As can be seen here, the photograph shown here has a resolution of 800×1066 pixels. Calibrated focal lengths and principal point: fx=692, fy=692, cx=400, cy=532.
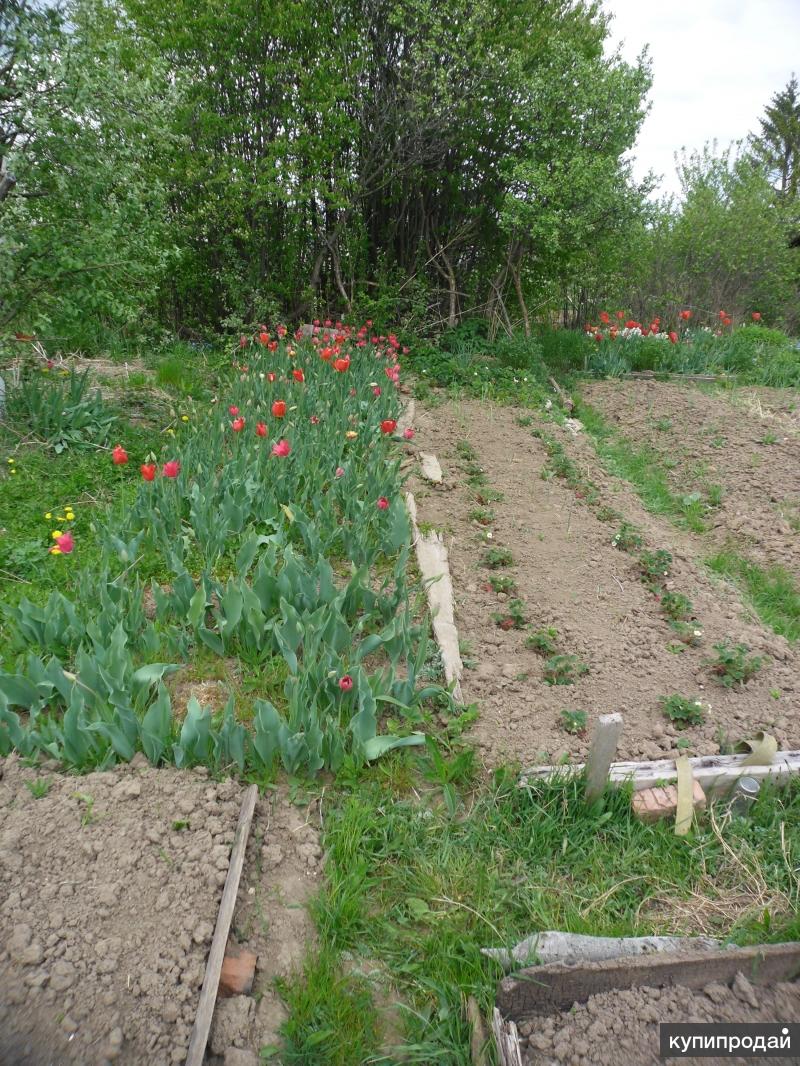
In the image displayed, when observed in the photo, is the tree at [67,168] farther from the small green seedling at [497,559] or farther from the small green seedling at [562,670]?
the small green seedling at [562,670]

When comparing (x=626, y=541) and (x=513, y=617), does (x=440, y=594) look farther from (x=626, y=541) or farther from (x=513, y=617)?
(x=626, y=541)

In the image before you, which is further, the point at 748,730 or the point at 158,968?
the point at 748,730

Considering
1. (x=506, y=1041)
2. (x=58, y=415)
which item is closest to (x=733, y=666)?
(x=506, y=1041)

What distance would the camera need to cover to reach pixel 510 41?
8.34 meters

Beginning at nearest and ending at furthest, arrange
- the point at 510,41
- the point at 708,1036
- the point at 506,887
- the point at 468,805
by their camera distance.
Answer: the point at 708,1036 → the point at 506,887 → the point at 468,805 → the point at 510,41

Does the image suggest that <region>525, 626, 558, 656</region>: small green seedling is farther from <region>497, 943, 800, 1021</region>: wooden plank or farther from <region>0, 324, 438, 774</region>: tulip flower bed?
<region>497, 943, 800, 1021</region>: wooden plank

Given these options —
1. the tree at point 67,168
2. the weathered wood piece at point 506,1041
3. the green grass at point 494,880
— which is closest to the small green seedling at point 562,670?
the green grass at point 494,880

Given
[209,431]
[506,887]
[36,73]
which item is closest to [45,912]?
[506,887]

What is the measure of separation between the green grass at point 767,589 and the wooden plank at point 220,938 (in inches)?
111

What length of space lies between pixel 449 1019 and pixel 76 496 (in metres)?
3.38

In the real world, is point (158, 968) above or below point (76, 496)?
below

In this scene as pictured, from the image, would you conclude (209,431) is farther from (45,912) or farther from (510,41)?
(510,41)

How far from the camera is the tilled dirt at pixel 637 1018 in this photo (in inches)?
56.9

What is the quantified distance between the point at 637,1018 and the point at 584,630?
182 cm
